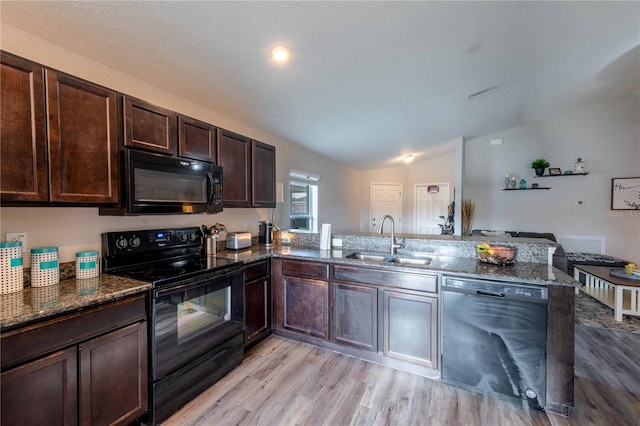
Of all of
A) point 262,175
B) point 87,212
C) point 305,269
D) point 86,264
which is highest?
point 262,175

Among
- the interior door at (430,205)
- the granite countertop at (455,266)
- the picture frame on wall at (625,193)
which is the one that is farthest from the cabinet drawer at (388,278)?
the picture frame on wall at (625,193)

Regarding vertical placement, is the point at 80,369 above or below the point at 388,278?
below

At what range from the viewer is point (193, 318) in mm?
1949

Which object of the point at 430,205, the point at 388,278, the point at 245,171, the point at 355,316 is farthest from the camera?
the point at 430,205

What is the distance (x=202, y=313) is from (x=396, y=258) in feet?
5.66

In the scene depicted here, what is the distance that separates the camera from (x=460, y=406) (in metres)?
1.85

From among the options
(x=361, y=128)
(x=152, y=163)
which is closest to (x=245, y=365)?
(x=152, y=163)

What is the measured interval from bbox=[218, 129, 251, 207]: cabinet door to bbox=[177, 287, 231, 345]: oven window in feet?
2.85

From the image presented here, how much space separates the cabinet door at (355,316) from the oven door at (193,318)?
84cm

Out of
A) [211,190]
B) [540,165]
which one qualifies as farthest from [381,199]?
[211,190]

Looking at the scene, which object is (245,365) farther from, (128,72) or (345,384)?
(128,72)

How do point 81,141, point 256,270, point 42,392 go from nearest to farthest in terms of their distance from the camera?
point 42,392, point 81,141, point 256,270

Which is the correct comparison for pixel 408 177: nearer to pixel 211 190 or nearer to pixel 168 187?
pixel 211 190

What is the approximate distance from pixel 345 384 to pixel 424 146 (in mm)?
4629
